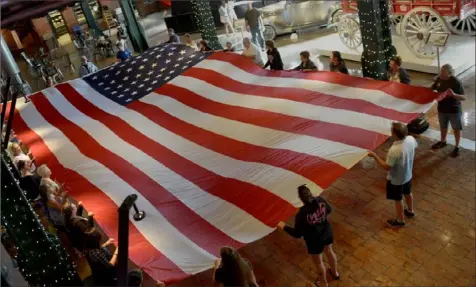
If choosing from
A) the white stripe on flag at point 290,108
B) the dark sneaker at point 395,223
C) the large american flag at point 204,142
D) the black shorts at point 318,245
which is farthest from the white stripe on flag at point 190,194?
the dark sneaker at point 395,223

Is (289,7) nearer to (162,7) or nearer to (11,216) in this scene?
(11,216)

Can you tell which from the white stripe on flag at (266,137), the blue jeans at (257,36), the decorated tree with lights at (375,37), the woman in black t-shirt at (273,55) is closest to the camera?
the white stripe on flag at (266,137)

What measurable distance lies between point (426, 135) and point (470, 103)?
1.25 meters

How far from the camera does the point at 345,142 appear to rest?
4.39 meters

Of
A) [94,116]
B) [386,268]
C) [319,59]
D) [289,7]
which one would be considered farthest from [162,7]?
[386,268]

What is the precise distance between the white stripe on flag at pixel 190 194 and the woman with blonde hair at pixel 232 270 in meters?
0.34

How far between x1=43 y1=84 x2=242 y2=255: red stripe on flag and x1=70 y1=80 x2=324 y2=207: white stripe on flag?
46cm

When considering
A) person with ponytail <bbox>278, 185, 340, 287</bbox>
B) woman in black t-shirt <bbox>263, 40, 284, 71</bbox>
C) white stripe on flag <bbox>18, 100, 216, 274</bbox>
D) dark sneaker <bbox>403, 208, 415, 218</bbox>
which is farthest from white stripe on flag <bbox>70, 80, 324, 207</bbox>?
woman in black t-shirt <bbox>263, 40, 284, 71</bbox>

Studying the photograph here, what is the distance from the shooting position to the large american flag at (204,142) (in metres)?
3.85

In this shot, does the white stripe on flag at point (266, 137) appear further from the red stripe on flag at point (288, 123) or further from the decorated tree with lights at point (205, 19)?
the decorated tree with lights at point (205, 19)

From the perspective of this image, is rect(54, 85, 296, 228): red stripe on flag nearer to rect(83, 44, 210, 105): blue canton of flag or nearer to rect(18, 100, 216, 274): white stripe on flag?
rect(18, 100, 216, 274): white stripe on flag

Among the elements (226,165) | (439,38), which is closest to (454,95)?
(439,38)

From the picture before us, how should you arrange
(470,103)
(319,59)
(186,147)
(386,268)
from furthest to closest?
(319,59), (470,103), (186,147), (386,268)

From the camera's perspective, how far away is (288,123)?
16.3 feet
